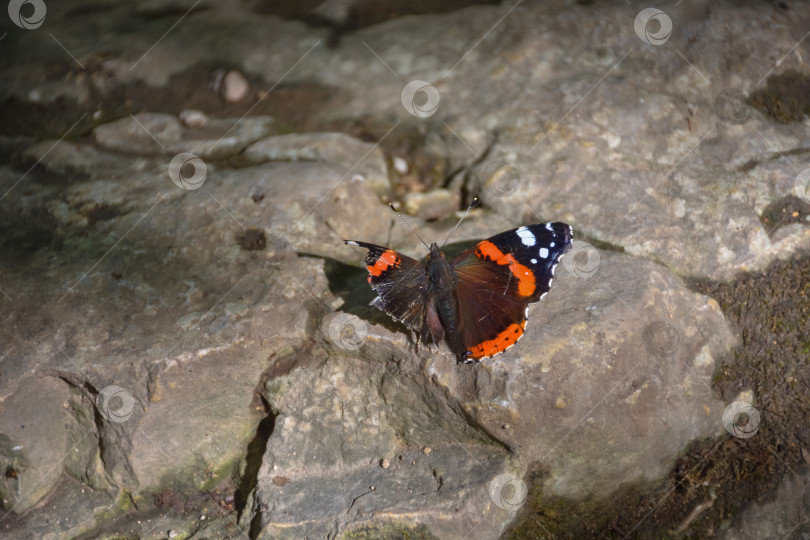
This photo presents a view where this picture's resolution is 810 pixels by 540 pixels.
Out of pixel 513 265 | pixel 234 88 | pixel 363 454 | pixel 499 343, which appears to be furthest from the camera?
pixel 234 88

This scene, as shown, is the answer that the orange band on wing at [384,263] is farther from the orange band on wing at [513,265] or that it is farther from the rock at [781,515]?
the rock at [781,515]

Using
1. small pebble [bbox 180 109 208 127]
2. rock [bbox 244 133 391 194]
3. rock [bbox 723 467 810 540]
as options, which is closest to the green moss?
rock [bbox 723 467 810 540]

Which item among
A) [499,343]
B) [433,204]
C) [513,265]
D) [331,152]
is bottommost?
[433,204]

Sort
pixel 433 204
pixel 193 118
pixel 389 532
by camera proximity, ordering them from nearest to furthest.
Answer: pixel 389 532, pixel 433 204, pixel 193 118

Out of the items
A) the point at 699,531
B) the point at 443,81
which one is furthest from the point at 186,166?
the point at 699,531

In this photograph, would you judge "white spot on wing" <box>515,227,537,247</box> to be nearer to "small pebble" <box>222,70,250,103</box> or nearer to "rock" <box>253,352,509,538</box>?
"rock" <box>253,352,509,538</box>

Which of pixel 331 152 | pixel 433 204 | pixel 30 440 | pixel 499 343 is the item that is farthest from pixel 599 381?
pixel 30 440

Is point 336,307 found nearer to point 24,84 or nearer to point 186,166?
point 186,166

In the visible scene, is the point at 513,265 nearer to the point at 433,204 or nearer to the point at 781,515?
the point at 433,204
